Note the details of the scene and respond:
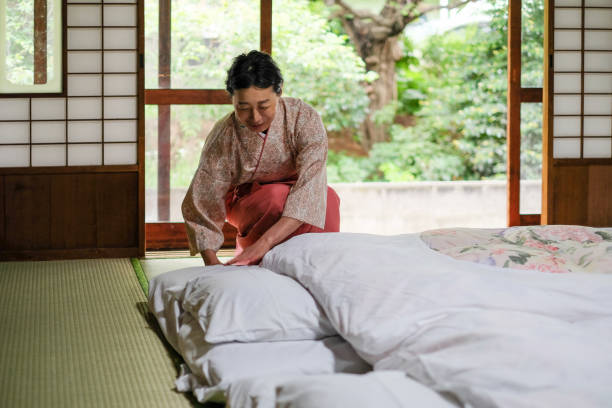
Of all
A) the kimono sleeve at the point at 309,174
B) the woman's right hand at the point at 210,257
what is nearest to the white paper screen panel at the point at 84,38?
the kimono sleeve at the point at 309,174

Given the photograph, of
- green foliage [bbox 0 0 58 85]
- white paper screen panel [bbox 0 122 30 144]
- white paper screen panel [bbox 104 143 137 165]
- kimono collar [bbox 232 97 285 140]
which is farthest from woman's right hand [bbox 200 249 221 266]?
green foliage [bbox 0 0 58 85]

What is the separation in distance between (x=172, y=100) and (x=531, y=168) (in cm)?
280

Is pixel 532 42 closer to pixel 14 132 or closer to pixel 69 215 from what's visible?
pixel 69 215

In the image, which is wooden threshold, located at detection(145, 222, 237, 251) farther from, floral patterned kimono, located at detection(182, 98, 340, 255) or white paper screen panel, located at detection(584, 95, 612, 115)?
white paper screen panel, located at detection(584, 95, 612, 115)

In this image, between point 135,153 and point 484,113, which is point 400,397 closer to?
point 135,153

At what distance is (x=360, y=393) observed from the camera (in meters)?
1.40

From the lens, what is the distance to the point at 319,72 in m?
8.76

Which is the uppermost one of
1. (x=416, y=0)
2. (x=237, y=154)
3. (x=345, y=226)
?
(x=416, y=0)

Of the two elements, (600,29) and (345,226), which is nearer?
(600,29)

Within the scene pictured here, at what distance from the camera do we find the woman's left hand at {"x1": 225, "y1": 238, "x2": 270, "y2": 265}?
2.75m

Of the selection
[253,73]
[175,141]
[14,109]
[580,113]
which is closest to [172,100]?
[175,141]

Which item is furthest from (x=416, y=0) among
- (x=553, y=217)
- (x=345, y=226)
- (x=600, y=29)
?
(x=553, y=217)

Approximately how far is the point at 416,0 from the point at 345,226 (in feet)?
10.2

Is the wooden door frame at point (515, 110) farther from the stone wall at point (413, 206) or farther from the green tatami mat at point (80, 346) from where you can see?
the green tatami mat at point (80, 346)
